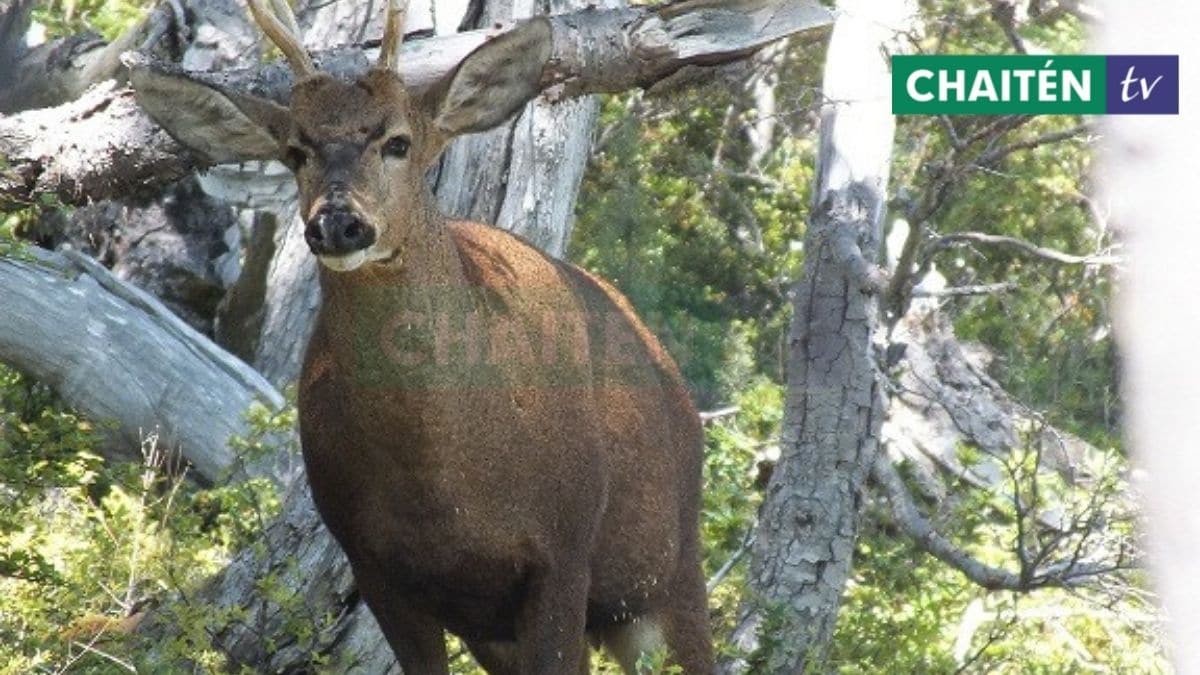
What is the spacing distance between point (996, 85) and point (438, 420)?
5666 mm

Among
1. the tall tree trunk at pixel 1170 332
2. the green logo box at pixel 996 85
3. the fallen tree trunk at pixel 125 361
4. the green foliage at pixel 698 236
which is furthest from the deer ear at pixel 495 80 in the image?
the green foliage at pixel 698 236

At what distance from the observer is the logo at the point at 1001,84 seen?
10023mm

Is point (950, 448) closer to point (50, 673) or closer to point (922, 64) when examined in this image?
point (922, 64)

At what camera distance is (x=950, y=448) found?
1373 centimetres

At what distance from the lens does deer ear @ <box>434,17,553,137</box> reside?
7406 millimetres

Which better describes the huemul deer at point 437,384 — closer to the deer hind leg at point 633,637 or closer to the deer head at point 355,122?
the deer head at point 355,122

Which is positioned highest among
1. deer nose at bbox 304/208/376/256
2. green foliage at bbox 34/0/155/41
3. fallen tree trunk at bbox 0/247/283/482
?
green foliage at bbox 34/0/155/41

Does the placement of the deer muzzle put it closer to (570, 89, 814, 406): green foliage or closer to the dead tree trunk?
the dead tree trunk

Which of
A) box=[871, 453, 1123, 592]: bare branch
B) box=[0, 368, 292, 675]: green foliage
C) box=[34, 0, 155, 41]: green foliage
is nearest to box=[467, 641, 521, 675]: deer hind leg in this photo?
box=[0, 368, 292, 675]: green foliage

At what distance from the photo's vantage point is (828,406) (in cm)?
947

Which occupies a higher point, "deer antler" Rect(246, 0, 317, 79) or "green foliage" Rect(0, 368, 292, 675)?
"deer antler" Rect(246, 0, 317, 79)

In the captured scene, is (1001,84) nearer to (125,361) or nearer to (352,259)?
(125,361)

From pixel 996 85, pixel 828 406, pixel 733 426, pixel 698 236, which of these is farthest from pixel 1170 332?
pixel 698 236

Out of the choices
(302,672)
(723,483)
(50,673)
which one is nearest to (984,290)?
(723,483)
